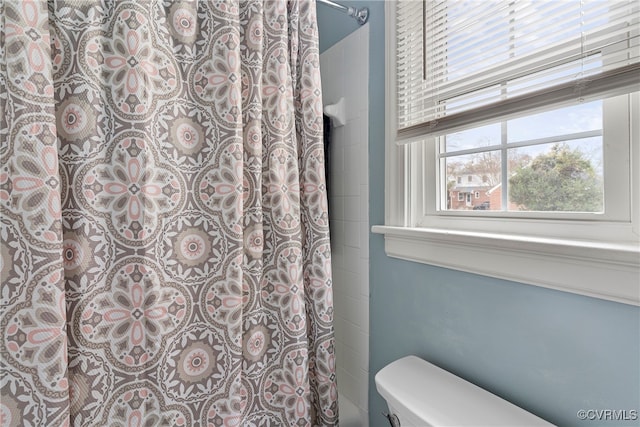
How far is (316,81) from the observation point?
1.15 meters

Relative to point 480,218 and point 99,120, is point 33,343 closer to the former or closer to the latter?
point 99,120

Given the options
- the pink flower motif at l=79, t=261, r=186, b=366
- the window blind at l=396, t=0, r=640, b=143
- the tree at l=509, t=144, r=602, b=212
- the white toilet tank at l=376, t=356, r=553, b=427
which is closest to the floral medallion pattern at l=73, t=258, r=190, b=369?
the pink flower motif at l=79, t=261, r=186, b=366

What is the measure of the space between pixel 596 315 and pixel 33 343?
1161 millimetres

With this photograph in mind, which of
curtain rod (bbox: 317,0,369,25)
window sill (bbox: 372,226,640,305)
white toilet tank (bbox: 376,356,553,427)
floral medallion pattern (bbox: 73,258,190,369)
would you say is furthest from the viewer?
curtain rod (bbox: 317,0,369,25)

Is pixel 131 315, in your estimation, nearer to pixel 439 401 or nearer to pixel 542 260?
pixel 439 401

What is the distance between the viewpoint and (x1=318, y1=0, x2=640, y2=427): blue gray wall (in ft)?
→ 2.13

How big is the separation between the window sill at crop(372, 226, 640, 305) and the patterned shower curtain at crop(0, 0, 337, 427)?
373 millimetres

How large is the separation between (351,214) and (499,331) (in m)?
0.65

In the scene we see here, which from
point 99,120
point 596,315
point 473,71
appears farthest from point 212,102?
point 596,315

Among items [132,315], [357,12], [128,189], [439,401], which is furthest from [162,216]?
[357,12]

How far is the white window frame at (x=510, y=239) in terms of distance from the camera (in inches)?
24.8

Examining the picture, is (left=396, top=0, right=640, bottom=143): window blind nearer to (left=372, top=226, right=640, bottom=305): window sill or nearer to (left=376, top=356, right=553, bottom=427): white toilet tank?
(left=372, top=226, right=640, bottom=305): window sill

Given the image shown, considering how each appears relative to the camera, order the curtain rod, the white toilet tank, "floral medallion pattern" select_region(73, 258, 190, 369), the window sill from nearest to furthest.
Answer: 1. the window sill
2. the white toilet tank
3. "floral medallion pattern" select_region(73, 258, 190, 369)
4. the curtain rod

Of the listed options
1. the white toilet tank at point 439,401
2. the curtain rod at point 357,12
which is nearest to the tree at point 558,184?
the white toilet tank at point 439,401
